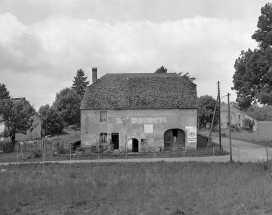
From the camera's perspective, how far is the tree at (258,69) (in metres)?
38.3

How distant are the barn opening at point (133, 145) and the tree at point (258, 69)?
1347cm

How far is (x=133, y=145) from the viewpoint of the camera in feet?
132

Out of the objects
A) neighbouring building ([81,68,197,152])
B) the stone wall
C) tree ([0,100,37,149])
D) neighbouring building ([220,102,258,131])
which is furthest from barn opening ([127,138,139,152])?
neighbouring building ([220,102,258,131])

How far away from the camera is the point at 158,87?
4206 centimetres

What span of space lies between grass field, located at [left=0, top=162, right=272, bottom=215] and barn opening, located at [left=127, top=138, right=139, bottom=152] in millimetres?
15214

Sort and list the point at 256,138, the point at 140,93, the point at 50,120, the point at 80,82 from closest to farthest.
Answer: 1. the point at 140,93
2. the point at 256,138
3. the point at 50,120
4. the point at 80,82

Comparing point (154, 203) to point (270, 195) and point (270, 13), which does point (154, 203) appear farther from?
point (270, 13)

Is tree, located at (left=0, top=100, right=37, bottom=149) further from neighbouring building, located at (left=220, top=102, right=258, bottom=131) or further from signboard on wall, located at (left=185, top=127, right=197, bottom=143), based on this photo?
neighbouring building, located at (left=220, top=102, right=258, bottom=131)

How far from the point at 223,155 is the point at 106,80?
1691cm

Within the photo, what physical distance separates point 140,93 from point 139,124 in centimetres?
396

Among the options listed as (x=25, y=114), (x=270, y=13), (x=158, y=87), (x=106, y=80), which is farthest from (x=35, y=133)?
(x=270, y=13)

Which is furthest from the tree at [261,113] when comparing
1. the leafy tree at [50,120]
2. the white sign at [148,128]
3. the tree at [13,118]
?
the tree at [13,118]

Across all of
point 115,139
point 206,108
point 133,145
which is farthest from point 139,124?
point 206,108

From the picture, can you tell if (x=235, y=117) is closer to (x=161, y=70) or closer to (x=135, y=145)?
(x=161, y=70)
